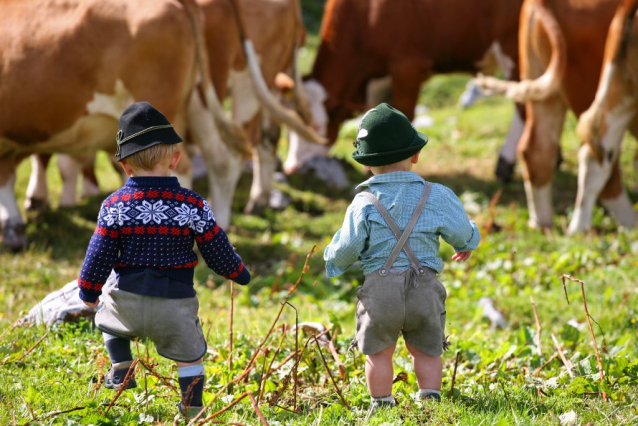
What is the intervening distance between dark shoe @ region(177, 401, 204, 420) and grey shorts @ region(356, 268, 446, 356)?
0.68 m

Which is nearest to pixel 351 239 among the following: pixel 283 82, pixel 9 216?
pixel 9 216

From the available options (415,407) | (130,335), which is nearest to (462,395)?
(415,407)

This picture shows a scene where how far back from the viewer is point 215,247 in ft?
9.98

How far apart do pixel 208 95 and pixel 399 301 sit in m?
3.99

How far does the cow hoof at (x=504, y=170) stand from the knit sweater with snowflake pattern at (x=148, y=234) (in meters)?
6.60

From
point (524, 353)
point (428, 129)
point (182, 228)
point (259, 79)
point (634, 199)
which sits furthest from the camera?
point (428, 129)

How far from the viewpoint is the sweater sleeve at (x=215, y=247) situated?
118 inches

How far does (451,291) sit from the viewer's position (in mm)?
5922

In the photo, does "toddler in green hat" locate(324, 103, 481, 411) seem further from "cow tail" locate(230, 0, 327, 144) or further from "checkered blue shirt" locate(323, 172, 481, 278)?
"cow tail" locate(230, 0, 327, 144)

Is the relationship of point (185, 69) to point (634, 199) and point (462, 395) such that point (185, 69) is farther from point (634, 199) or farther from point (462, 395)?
point (634, 199)

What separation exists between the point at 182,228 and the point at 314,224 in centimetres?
500

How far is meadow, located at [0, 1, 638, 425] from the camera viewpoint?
3115mm

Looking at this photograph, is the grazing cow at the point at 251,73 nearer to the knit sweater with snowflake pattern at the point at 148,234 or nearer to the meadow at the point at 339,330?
the meadow at the point at 339,330

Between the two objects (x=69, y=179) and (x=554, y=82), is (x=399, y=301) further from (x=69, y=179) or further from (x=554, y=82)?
(x=69, y=179)
